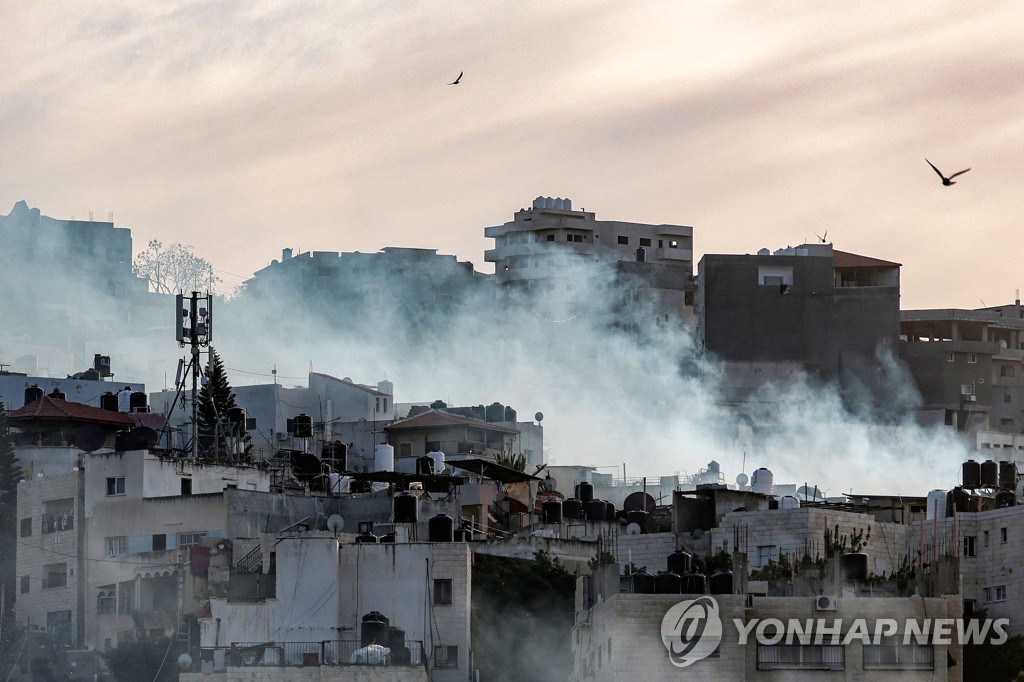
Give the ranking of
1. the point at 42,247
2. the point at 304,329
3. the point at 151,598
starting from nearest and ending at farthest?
the point at 151,598
the point at 304,329
the point at 42,247

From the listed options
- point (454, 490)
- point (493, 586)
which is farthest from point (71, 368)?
point (493, 586)

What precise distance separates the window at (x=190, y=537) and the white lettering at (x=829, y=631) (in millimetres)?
24197

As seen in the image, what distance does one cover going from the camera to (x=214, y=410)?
80250mm

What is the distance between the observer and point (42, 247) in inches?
5300

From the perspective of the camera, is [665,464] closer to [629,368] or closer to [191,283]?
[629,368]

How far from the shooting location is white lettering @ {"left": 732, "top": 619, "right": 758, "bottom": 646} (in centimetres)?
4522

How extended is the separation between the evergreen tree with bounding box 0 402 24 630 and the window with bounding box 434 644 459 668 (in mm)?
17447

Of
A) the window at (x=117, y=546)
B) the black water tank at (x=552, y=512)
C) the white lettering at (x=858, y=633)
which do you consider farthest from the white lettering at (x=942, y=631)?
the window at (x=117, y=546)

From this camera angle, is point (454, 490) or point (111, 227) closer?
point (454, 490)

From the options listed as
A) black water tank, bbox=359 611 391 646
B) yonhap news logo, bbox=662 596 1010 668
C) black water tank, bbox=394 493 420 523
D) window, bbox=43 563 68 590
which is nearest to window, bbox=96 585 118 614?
window, bbox=43 563 68 590

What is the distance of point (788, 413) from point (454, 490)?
134 ft

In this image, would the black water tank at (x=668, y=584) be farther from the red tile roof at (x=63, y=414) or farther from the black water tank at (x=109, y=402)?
the black water tank at (x=109, y=402)

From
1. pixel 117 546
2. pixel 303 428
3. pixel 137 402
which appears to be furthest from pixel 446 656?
pixel 137 402

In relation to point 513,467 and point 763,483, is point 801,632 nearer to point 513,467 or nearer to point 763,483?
point 763,483
